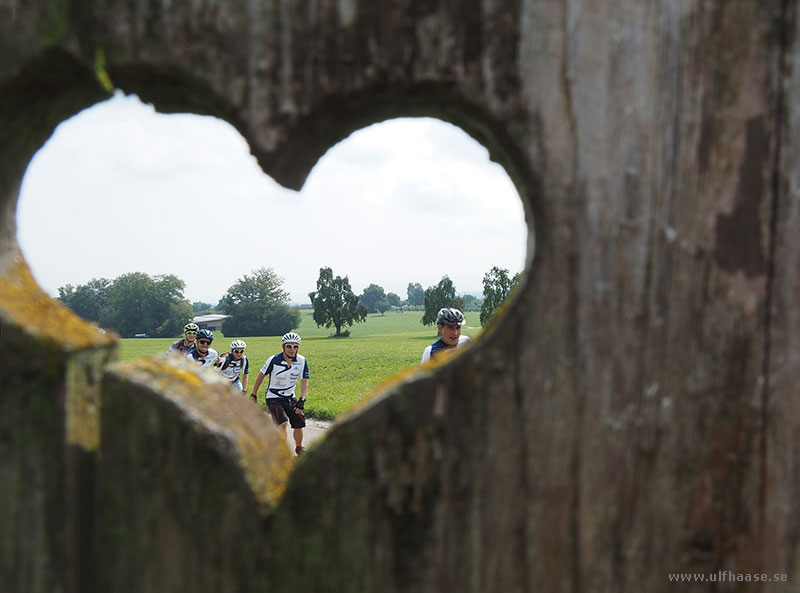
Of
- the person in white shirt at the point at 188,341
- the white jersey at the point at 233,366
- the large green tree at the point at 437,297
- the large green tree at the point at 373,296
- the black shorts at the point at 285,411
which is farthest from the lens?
the large green tree at the point at 373,296

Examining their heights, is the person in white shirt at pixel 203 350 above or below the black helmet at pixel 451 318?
below

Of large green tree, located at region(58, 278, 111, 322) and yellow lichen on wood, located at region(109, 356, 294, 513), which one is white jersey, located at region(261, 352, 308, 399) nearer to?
yellow lichen on wood, located at region(109, 356, 294, 513)

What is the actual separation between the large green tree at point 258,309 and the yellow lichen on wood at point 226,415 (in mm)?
84356

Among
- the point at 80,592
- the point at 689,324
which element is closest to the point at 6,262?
the point at 80,592

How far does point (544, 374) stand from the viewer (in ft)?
2.65

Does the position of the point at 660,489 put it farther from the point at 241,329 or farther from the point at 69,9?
the point at 241,329

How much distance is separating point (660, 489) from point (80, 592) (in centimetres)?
84

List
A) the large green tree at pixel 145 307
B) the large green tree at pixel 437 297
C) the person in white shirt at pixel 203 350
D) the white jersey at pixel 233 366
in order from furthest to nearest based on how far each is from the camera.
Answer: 1. the large green tree at pixel 145 307
2. the large green tree at pixel 437 297
3. the white jersey at pixel 233 366
4. the person in white shirt at pixel 203 350

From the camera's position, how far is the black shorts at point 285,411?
896cm

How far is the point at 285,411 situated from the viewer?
9.06m

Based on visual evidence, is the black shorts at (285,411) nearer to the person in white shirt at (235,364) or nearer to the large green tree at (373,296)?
the person in white shirt at (235,364)

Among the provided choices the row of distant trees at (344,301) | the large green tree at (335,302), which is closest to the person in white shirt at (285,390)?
the row of distant trees at (344,301)

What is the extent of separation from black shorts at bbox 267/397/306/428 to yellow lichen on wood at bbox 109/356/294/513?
830 cm

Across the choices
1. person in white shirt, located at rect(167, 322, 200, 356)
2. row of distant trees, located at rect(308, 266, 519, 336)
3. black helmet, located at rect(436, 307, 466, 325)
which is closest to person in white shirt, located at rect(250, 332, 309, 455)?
person in white shirt, located at rect(167, 322, 200, 356)
